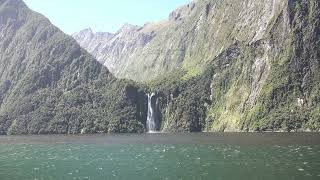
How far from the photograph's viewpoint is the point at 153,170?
267 feet

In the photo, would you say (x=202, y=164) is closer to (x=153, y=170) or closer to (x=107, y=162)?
(x=153, y=170)

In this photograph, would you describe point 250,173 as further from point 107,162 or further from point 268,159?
point 107,162

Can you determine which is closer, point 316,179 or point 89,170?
point 316,179

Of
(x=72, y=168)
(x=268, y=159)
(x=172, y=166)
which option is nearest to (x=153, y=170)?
(x=172, y=166)

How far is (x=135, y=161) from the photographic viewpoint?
97000 mm

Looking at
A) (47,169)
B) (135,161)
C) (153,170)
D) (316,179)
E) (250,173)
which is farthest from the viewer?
(135,161)

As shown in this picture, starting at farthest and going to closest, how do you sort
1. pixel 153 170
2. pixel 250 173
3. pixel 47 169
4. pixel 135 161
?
pixel 135 161
pixel 47 169
pixel 153 170
pixel 250 173

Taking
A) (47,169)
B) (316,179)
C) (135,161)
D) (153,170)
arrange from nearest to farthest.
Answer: (316,179) → (153,170) → (47,169) → (135,161)

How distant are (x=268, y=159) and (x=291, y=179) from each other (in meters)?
26.3

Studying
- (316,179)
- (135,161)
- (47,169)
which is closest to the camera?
(316,179)

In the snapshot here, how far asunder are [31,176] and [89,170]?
33.5 feet

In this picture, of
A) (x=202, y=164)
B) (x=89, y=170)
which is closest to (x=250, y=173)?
(x=202, y=164)

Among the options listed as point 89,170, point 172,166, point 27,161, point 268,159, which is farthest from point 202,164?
point 27,161

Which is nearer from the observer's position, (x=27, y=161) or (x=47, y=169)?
(x=47, y=169)
